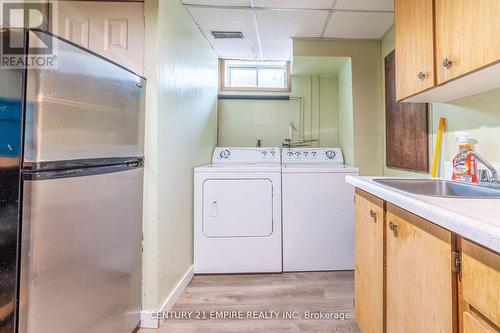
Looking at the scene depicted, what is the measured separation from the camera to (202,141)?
2.48m

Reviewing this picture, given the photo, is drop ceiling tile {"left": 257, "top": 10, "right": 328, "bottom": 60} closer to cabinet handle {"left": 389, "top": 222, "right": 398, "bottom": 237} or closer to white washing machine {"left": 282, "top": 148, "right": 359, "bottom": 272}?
white washing machine {"left": 282, "top": 148, "right": 359, "bottom": 272}

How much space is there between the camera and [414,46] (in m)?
1.27

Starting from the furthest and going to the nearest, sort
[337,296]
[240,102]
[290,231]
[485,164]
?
[240,102], [290,231], [337,296], [485,164]

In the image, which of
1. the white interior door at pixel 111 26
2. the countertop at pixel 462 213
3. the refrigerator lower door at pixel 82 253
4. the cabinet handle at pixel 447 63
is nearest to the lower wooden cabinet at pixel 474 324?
the countertop at pixel 462 213

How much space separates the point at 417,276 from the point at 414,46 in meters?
1.08

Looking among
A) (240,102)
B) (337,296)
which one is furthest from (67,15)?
(337,296)

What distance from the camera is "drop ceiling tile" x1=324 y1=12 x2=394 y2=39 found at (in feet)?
6.78

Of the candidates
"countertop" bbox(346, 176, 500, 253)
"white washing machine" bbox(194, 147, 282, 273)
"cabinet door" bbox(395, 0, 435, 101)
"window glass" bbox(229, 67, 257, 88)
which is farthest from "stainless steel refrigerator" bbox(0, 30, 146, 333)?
"window glass" bbox(229, 67, 257, 88)

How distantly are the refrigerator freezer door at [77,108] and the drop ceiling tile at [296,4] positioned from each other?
1.15 m

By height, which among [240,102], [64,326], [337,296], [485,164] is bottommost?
[337,296]

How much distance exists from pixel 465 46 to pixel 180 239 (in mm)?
1936

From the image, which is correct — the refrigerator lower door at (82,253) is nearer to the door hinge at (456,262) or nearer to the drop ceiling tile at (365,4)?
the door hinge at (456,262)

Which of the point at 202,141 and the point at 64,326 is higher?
the point at 202,141

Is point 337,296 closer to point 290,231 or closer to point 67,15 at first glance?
point 290,231
